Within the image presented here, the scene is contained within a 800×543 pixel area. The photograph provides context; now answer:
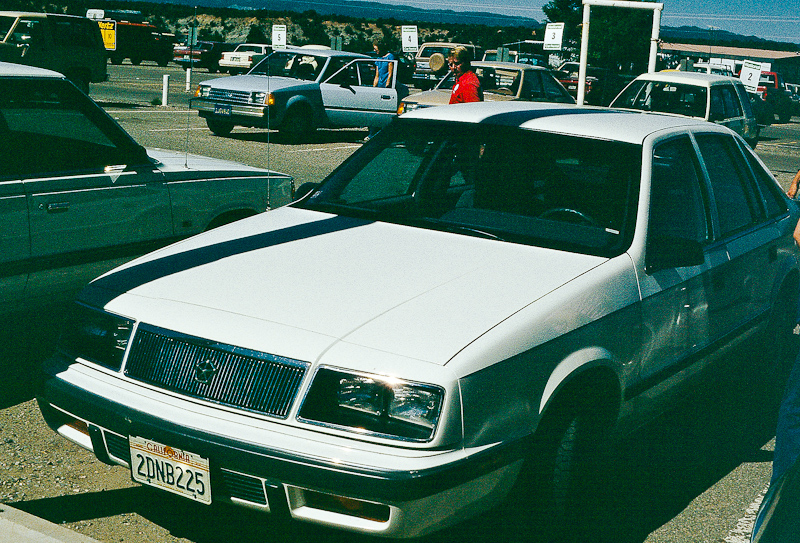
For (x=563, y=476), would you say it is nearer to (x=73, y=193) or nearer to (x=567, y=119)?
(x=567, y=119)

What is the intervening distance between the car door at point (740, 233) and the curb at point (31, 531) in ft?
10.0

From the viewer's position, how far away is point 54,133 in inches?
204

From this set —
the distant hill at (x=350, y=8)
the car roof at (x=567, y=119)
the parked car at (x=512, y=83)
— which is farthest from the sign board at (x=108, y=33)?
the car roof at (x=567, y=119)

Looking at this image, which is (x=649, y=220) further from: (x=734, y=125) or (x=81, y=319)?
(x=734, y=125)

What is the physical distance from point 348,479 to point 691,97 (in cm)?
1287

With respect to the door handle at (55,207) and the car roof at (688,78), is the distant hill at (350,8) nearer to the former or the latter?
the door handle at (55,207)

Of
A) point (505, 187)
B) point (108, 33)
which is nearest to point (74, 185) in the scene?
point (505, 187)

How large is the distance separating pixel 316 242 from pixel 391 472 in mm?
1409

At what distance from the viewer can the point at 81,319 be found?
3.42 metres

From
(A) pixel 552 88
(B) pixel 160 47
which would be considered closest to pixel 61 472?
(A) pixel 552 88

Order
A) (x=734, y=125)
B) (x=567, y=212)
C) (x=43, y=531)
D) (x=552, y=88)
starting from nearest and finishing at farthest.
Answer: (x=43, y=531)
(x=567, y=212)
(x=734, y=125)
(x=552, y=88)

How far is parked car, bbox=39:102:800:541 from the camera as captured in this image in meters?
2.76

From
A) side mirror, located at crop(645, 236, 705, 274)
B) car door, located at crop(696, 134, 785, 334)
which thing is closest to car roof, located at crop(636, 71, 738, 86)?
car door, located at crop(696, 134, 785, 334)

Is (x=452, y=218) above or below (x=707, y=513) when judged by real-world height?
above
